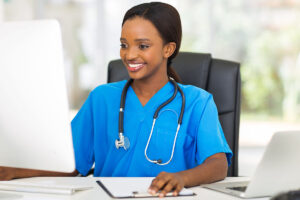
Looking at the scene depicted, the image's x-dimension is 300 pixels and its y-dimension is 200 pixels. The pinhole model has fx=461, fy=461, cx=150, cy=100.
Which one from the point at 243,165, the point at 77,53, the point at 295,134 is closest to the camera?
the point at 295,134

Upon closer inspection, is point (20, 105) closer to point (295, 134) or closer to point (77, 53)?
point (295, 134)

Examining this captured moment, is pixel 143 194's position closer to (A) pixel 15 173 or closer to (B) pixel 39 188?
(B) pixel 39 188

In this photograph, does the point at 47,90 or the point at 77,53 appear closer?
the point at 47,90

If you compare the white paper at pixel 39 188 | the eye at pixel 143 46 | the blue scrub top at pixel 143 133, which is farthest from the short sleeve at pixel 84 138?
the white paper at pixel 39 188

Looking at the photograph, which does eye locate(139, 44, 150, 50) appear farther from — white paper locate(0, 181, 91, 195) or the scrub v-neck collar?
white paper locate(0, 181, 91, 195)

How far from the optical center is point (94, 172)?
1403mm

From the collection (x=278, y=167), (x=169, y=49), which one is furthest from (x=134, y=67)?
(x=278, y=167)

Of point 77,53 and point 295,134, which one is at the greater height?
point 295,134

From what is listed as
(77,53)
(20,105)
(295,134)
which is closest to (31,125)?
(20,105)

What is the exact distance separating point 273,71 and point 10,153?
16.4ft

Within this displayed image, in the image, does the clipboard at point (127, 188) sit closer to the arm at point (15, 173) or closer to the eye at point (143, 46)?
the arm at point (15, 173)

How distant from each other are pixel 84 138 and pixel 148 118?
21 centimetres

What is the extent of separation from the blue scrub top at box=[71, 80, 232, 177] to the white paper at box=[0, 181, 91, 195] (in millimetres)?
329

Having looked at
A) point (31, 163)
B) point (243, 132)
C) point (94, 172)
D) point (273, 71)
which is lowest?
point (243, 132)
